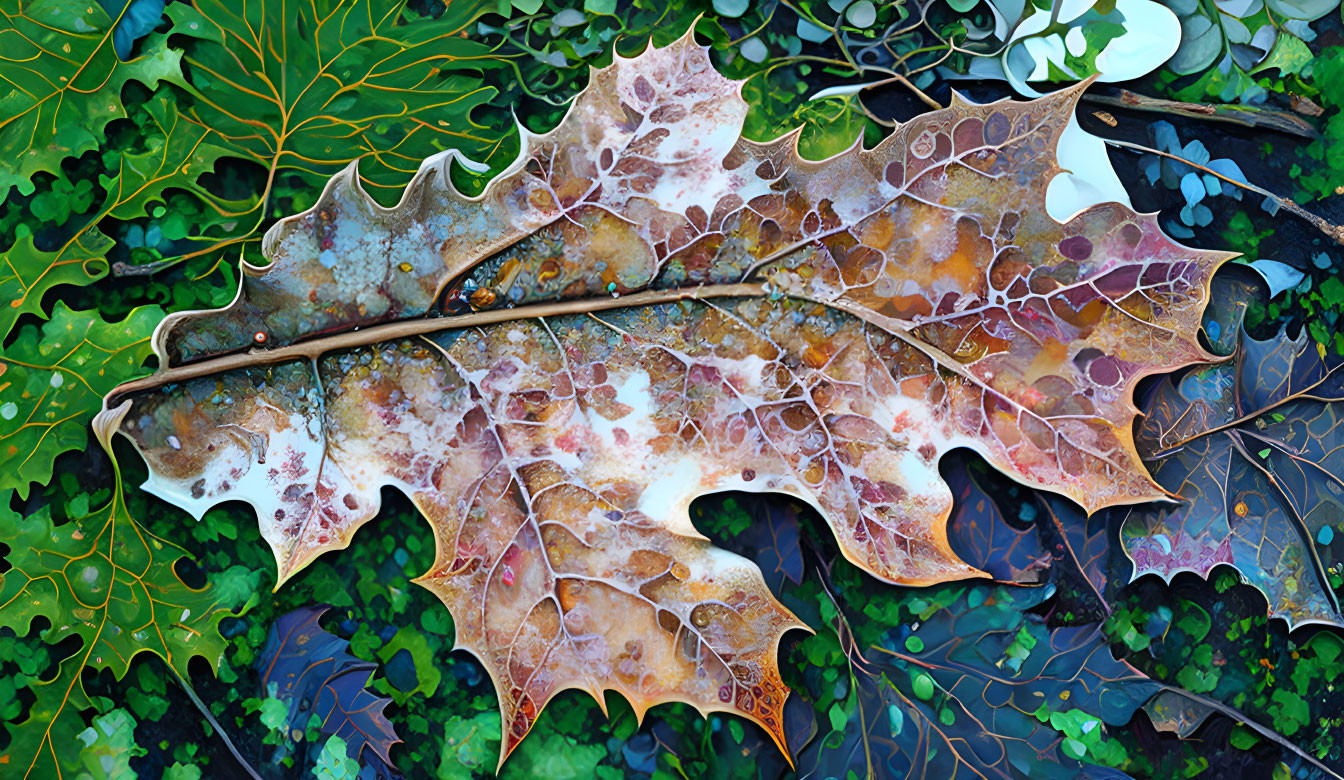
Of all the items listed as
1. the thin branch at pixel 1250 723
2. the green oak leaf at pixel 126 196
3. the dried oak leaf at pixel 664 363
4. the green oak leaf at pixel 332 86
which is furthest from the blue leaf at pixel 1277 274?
the green oak leaf at pixel 126 196

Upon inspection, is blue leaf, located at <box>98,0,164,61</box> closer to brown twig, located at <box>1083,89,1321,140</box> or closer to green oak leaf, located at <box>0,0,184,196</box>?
green oak leaf, located at <box>0,0,184,196</box>

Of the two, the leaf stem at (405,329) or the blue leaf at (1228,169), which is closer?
the leaf stem at (405,329)

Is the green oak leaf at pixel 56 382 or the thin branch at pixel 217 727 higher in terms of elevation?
the green oak leaf at pixel 56 382

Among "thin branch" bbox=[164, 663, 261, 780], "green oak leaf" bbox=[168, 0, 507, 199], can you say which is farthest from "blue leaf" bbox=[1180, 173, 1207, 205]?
A: "thin branch" bbox=[164, 663, 261, 780]

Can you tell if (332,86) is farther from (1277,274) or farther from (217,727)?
(1277,274)

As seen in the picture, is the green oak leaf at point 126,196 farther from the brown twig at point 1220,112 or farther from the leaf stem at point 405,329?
the brown twig at point 1220,112
